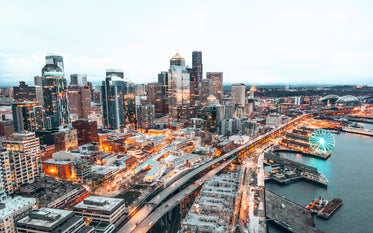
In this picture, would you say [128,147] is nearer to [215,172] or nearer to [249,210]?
[215,172]

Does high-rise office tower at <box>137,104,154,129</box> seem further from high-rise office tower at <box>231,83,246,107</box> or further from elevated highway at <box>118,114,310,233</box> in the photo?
high-rise office tower at <box>231,83,246,107</box>

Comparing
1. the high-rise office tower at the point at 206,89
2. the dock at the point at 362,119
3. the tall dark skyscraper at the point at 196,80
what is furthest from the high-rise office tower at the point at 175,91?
the dock at the point at 362,119

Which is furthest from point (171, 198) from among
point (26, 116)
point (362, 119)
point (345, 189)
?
point (362, 119)

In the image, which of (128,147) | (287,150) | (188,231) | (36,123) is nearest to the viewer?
(188,231)

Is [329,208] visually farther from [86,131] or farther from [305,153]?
[86,131]

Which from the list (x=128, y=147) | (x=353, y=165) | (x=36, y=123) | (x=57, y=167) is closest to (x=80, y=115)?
(x=36, y=123)

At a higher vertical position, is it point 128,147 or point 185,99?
point 185,99
